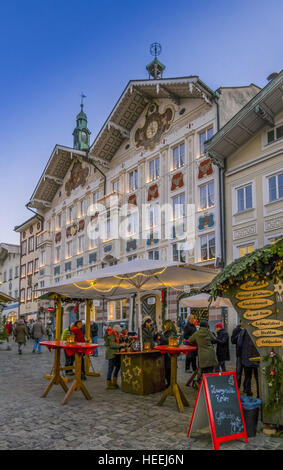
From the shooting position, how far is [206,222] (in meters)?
21.5

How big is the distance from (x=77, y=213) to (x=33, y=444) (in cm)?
2861

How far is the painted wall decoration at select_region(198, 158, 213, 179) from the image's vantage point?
21781 millimetres

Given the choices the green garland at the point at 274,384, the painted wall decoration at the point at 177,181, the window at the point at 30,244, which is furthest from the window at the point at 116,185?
the green garland at the point at 274,384

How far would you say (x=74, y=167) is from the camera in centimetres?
3509

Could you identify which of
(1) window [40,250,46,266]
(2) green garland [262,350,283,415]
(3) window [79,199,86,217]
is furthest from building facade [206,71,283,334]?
(1) window [40,250,46,266]

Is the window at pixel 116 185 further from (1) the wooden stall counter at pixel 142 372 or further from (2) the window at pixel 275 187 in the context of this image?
(1) the wooden stall counter at pixel 142 372

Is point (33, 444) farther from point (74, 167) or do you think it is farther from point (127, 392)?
point (74, 167)

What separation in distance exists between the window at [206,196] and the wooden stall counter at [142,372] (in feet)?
43.0

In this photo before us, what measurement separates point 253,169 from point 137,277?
10.9m

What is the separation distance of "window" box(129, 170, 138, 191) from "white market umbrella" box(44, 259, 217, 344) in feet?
51.0

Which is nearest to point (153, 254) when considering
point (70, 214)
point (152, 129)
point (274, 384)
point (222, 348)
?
point (152, 129)

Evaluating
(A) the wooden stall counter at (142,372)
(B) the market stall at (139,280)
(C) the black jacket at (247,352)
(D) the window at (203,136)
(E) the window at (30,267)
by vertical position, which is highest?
(D) the window at (203,136)

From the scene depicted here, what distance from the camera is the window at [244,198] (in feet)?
63.9

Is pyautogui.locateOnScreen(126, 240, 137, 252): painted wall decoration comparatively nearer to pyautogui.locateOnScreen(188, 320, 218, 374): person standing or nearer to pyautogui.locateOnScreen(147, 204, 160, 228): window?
pyautogui.locateOnScreen(147, 204, 160, 228): window
